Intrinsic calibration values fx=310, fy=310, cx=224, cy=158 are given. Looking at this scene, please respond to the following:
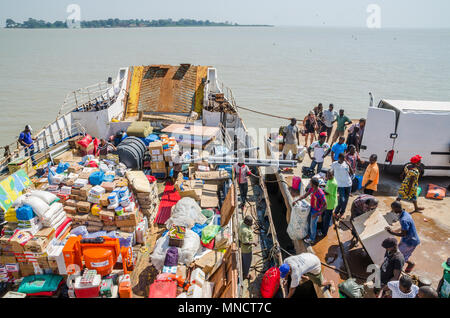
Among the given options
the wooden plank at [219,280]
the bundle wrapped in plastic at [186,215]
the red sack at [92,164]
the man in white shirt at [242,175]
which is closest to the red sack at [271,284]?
the wooden plank at [219,280]

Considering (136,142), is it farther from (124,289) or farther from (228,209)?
(124,289)

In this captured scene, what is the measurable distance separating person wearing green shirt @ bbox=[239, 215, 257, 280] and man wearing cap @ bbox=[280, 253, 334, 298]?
99 centimetres

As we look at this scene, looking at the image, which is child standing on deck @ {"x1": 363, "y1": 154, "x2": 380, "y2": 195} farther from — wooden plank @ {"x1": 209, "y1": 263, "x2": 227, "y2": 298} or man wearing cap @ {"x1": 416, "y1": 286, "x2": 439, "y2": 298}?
wooden plank @ {"x1": 209, "y1": 263, "x2": 227, "y2": 298}

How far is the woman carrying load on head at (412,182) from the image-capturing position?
283 inches

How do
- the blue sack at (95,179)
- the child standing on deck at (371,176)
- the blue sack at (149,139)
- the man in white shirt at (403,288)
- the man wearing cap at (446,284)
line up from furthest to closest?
the blue sack at (149,139), the blue sack at (95,179), the child standing on deck at (371,176), the man wearing cap at (446,284), the man in white shirt at (403,288)

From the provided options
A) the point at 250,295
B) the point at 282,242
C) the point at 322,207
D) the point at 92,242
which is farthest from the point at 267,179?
the point at 92,242

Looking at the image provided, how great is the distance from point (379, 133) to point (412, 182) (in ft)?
5.35

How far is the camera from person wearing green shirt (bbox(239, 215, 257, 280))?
590 centimetres

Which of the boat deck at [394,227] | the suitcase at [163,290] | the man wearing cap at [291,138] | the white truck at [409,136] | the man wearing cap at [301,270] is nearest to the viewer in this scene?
the man wearing cap at [301,270]

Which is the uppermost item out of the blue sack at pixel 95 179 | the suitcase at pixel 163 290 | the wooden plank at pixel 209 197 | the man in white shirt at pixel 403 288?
the blue sack at pixel 95 179

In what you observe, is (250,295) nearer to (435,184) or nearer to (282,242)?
(282,242)

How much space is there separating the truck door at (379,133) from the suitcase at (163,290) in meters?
6.10

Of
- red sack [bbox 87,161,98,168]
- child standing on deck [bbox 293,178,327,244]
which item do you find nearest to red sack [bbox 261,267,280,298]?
child standing on deck [bbox 293,178,327,244]

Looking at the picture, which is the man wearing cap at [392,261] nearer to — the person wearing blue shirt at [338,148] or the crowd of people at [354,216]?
the crowd of people at [354,216]
